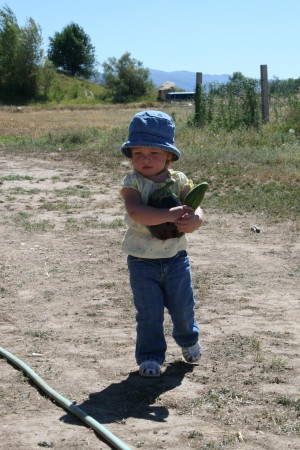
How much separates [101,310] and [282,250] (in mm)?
2536

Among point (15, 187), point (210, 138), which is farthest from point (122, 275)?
point (210, 138)

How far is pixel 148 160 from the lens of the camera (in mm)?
4102

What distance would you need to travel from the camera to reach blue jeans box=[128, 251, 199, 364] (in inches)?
165

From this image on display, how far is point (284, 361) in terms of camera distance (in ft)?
14.5

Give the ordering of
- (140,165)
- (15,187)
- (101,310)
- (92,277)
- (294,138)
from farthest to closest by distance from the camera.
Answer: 1. (294,138)
2. (15,187)
3. (92,277)
4. (101,310)
5. (140,165)

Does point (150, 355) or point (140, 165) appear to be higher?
point (140, 165)

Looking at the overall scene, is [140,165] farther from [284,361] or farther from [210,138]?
[210,138]

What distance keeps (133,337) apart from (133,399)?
39.6 inches

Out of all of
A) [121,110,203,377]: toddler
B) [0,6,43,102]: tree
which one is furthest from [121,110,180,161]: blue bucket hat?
[0,6,43,102]: tree

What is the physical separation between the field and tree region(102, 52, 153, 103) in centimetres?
4976

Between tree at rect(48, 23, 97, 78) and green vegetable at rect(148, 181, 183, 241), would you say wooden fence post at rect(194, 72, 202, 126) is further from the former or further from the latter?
tree at rect(48, 23, 97, 78)

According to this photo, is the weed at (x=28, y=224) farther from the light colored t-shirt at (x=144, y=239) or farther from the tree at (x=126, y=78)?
the tree at (x=126, y=78)

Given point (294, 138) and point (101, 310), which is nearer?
point (101, 310)

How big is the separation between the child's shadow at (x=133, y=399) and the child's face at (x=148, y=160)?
3.56ft
